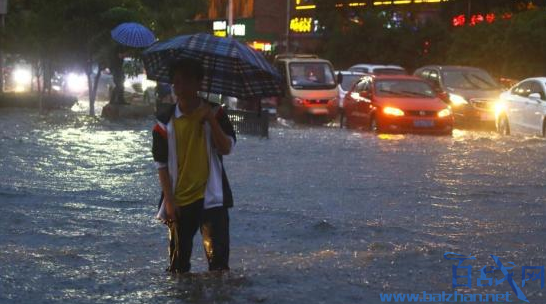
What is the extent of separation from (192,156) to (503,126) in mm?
18953

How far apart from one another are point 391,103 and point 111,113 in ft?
28.3

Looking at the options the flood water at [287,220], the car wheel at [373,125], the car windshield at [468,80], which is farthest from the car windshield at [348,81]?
the flood water at [287,220]

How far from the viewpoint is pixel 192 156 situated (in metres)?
6.42

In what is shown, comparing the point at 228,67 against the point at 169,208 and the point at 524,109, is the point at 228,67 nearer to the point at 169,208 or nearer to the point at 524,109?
the point at 169,208

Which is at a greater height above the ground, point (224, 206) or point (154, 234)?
point (224, 206)

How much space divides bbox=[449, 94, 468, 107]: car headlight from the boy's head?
2291 cm

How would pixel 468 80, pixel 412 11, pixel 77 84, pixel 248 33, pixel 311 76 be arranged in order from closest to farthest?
pixel 468 80
pixel 311 76
pixel 77 84
pixel 412 11
pixel 248 33

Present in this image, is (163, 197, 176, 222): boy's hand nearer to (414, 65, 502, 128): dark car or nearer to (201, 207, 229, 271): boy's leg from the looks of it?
(201, 207, 229, 271): boy's leg

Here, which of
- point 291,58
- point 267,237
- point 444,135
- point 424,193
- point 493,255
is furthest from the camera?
point 291,58

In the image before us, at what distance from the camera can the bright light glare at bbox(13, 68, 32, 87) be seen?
5023 centimetres

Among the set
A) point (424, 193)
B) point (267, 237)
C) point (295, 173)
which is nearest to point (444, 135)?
point (295, 173)

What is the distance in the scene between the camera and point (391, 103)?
942 inches

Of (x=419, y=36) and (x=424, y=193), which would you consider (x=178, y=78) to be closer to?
(x=424, y=193)

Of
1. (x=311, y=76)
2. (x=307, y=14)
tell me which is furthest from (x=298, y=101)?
(x=307, y=14)
